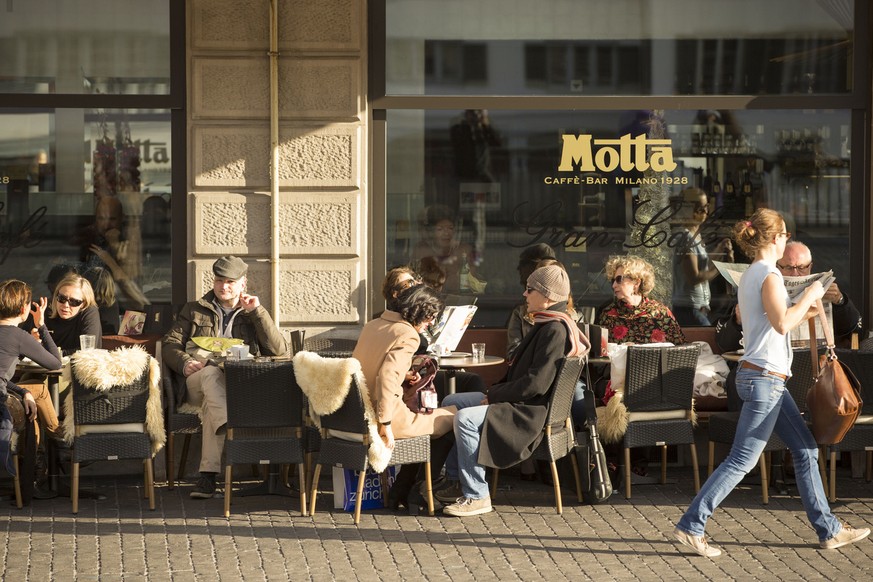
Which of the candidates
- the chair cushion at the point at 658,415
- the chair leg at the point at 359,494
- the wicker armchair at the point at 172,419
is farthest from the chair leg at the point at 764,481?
the wicker armchair at the point at 172,419

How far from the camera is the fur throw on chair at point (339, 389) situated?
7.12 m

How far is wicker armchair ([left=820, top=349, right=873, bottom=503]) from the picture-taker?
7.81m

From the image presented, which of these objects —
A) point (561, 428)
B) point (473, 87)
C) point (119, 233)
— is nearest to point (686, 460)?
point (561, 428)

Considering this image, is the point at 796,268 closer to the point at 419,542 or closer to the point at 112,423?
the point at 419,542

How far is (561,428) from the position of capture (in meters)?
7.69

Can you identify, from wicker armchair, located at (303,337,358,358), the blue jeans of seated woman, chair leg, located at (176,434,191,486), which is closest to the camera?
the blue jeans of seated woman

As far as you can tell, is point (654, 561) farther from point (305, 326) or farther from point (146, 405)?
point (305, 326)

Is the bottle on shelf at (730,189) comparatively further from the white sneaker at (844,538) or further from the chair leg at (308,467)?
the chair leg at (308,467)

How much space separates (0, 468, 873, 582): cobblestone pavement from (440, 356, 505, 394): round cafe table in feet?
2.70

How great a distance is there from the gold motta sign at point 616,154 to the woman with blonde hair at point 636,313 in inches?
38.2

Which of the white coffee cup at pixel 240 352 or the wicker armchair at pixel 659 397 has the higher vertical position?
the white coffee cup at pixel 240 352

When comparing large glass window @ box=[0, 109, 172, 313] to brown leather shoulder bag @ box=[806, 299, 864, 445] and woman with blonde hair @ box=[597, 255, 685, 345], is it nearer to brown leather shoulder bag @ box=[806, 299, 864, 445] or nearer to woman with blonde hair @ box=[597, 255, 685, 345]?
woman with blonde hair @ box=[597, 255, 685, 345]

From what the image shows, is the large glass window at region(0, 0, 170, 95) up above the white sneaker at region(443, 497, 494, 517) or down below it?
above

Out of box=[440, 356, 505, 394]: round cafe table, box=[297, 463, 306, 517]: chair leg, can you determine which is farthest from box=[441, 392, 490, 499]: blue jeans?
box=[297, 463, 306, 517]: chair leg
